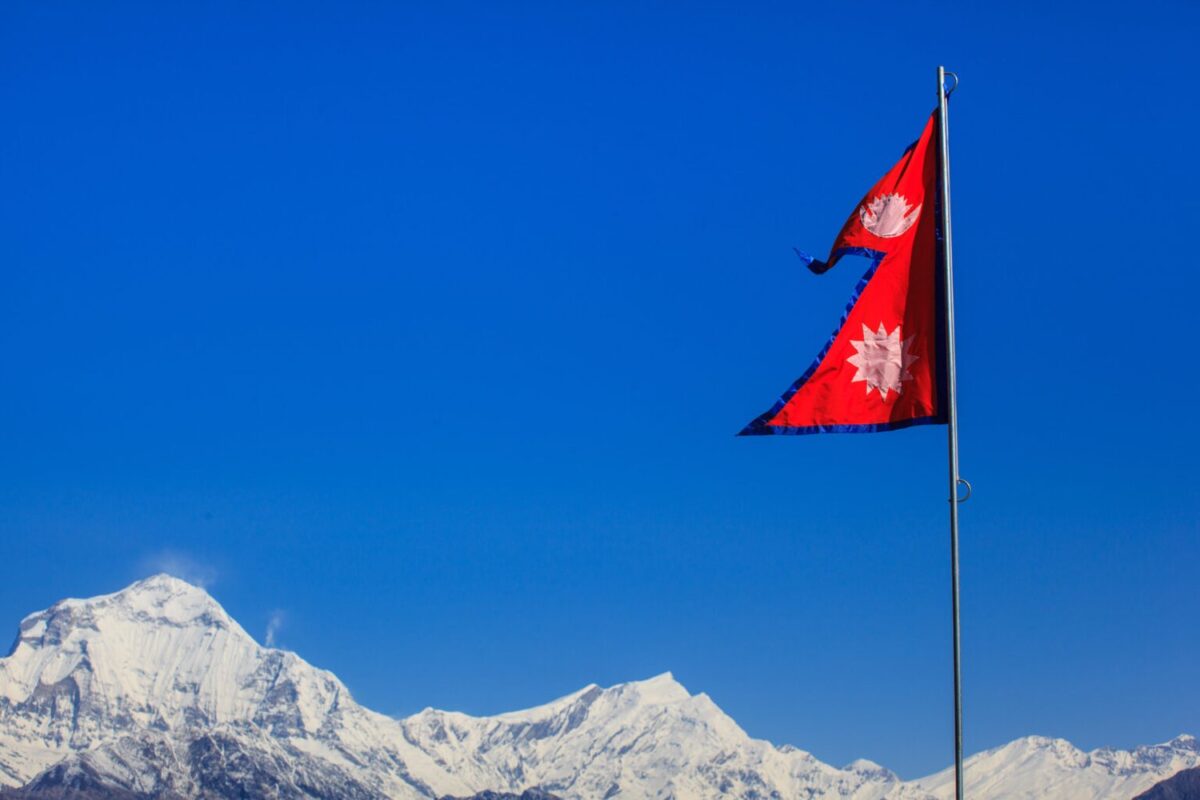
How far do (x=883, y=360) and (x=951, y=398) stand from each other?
5.29ft

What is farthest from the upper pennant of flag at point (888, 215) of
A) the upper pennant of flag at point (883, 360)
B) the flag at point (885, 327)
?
the upper pennant of flag at point (883, 360)

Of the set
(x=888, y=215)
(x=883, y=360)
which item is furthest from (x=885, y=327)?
(x=888, y=215)

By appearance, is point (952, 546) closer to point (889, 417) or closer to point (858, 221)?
point (889, 417)

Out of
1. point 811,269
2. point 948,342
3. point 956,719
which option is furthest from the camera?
point 811,269

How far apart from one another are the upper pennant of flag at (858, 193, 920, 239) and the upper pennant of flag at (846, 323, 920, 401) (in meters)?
1.53

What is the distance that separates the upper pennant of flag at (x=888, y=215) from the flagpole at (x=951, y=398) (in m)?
0.86

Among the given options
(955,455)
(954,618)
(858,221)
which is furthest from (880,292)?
(954,618)

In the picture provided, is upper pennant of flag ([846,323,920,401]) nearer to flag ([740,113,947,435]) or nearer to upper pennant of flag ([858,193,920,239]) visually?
flag ([740,113,947,435])

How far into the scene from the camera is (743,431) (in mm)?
31641

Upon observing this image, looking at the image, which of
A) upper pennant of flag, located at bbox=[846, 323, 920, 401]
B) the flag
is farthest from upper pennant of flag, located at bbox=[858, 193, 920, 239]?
upper pennant of flag, located at bbox=[846, 323, 920, 401]

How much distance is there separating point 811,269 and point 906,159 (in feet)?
7.68

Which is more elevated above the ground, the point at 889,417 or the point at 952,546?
the point at 889,417

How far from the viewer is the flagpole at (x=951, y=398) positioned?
94.5 feet

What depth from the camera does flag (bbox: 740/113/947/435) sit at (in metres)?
31.4
